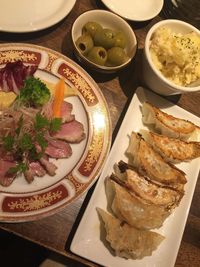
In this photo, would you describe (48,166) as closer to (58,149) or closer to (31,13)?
(58,149)

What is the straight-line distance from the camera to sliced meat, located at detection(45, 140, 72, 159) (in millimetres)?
1543

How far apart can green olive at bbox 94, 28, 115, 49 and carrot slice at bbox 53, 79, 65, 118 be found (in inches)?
12.3

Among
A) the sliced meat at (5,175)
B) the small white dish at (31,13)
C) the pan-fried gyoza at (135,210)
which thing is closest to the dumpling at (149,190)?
the pan-fried gyoza at (135,210)

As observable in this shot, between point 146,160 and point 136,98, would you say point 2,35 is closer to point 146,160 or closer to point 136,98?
point 136,98

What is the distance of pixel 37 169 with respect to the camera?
59.0 inches

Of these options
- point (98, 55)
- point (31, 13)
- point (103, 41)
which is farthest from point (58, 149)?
point (31, 13)

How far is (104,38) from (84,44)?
121 mm

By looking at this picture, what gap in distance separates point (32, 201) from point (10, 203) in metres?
0.09

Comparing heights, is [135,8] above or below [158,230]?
above

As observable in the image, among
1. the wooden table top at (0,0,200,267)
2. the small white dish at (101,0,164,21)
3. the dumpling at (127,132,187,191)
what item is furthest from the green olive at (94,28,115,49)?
the dumpling at (127,132,187,191)

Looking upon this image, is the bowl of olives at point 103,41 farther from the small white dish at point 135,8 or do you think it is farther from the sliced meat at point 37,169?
the sliced meat at point 37,169

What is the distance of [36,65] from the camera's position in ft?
5.63

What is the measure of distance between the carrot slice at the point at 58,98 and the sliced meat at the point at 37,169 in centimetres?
25

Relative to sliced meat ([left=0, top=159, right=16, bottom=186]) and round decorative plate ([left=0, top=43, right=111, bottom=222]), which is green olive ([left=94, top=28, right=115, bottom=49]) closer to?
round decorative plate ([left=0, top=43, right=111, bottom=222])
